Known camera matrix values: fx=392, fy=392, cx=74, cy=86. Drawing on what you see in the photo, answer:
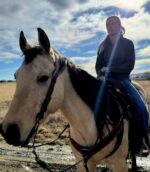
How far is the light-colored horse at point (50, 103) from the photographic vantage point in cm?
391

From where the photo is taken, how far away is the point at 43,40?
13.8ft

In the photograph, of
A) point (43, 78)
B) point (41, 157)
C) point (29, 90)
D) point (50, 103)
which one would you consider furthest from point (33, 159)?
point (29, 90)

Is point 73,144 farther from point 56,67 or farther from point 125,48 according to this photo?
point 125,48

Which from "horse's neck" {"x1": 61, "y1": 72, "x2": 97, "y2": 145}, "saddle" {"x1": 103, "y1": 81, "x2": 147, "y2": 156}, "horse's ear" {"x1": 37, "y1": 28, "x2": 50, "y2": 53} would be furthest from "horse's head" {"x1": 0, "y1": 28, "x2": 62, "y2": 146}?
"saddle" {"x1": 103, "y1": 81, "x2": 147, "y2": 156}

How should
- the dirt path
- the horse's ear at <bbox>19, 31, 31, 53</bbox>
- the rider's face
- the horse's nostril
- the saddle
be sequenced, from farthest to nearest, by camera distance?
the dirt path, the rider's face, the saddle, the horse's ear at <bbox>19, 31, 31, 53</bbox>, the horse's nostril

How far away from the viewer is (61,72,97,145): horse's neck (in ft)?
15.4

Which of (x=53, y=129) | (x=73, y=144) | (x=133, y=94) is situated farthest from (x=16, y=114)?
(x=53, y=129)

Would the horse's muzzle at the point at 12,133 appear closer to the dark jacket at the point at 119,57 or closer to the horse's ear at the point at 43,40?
the horse's ear at the point at 43,40

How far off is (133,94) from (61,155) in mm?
5324

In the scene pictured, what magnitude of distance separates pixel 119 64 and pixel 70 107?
1.37 m

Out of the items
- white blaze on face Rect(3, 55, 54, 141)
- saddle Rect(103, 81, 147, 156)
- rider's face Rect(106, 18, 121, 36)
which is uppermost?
rider's face Rect(106, 18, 121, 36)

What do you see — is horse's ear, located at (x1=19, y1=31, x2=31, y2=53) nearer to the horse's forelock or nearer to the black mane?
the horse's forelock

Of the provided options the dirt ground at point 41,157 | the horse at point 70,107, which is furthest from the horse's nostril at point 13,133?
the dirt ground at point 41,157

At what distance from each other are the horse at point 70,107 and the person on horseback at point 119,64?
28 centimetres
